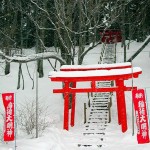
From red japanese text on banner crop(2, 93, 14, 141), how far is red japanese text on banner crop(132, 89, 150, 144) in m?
5.05

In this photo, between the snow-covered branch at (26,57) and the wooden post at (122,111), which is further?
the snow-covered branch at (26,57)

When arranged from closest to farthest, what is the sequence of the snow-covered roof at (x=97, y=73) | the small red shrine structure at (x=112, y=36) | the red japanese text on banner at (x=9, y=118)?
the red japanese text on banner at (x=9, y=118) < the snow-covered roof at (x=97, y=73) < the small red shrine structure at (x=112, y=36)

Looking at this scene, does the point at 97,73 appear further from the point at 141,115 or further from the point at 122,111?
the point at 141,115

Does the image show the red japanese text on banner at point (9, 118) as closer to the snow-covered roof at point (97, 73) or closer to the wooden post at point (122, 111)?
the snow-covered roof at point (97, 73)

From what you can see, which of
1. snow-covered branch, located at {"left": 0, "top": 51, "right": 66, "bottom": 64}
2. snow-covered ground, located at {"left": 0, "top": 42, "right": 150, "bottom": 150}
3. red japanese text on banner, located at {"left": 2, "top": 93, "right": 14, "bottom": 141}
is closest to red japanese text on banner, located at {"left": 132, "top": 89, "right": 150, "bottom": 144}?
snow-covered ground, located at {"left": 0, "top": 42, "right": 150, "bottom": 150}

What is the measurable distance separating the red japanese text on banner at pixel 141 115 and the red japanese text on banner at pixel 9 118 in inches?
199

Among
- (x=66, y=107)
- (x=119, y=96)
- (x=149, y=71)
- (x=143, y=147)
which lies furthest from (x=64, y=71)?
(x=149, y=71)

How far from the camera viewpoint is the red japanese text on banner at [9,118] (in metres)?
13.8

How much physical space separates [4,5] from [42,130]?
17.5m

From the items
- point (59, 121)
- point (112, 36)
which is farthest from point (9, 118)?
point (112, 36)

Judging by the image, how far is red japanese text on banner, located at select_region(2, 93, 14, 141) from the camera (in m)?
13.8

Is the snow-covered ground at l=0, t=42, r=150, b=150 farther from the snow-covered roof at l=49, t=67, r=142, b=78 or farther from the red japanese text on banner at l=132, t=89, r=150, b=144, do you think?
the snow-covered roof at l=49, t=67, r=142, b=78

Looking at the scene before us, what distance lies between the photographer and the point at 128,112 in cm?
1995

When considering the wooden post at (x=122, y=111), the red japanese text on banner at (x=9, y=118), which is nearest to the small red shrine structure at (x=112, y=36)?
the wooden post at (x=122, y=111)
